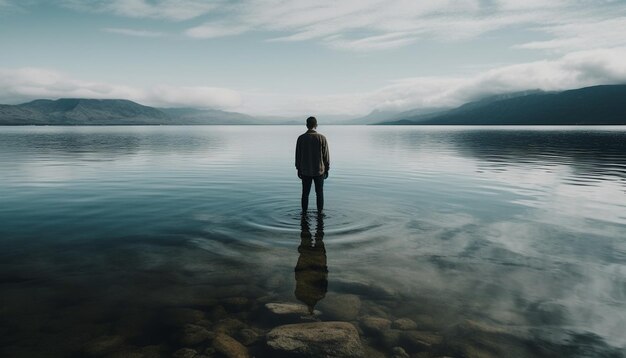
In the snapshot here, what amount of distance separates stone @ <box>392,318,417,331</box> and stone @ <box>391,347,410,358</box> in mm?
690

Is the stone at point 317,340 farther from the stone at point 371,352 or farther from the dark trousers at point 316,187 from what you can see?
the dark trousers at point 316,187

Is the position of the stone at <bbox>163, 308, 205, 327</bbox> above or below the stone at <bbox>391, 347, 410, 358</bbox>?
above

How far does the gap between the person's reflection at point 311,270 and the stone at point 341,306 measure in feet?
0.73

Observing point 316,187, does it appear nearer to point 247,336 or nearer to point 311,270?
point 311,270

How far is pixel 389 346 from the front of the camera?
6336 millimetres

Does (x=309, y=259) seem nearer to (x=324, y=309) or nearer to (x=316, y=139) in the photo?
(x=324, y=309)

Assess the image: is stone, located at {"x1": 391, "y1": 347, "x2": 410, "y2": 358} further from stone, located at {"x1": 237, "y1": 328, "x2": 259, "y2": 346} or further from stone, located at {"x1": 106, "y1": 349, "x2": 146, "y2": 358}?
stone, located at {"x1": 106, "y1": 349, "x2": 146, "y2": 358}

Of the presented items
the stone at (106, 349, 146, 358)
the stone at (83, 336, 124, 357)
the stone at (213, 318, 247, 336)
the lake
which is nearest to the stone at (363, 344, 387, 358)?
the lake

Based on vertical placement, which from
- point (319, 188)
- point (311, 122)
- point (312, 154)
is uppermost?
point (311, 122)

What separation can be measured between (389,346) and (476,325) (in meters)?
1.88

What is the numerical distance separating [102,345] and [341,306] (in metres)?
4.30

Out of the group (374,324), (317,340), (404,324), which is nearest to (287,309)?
(317,340)

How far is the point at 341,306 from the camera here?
7711 millimetres

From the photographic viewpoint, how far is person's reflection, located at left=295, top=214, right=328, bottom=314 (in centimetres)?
821
